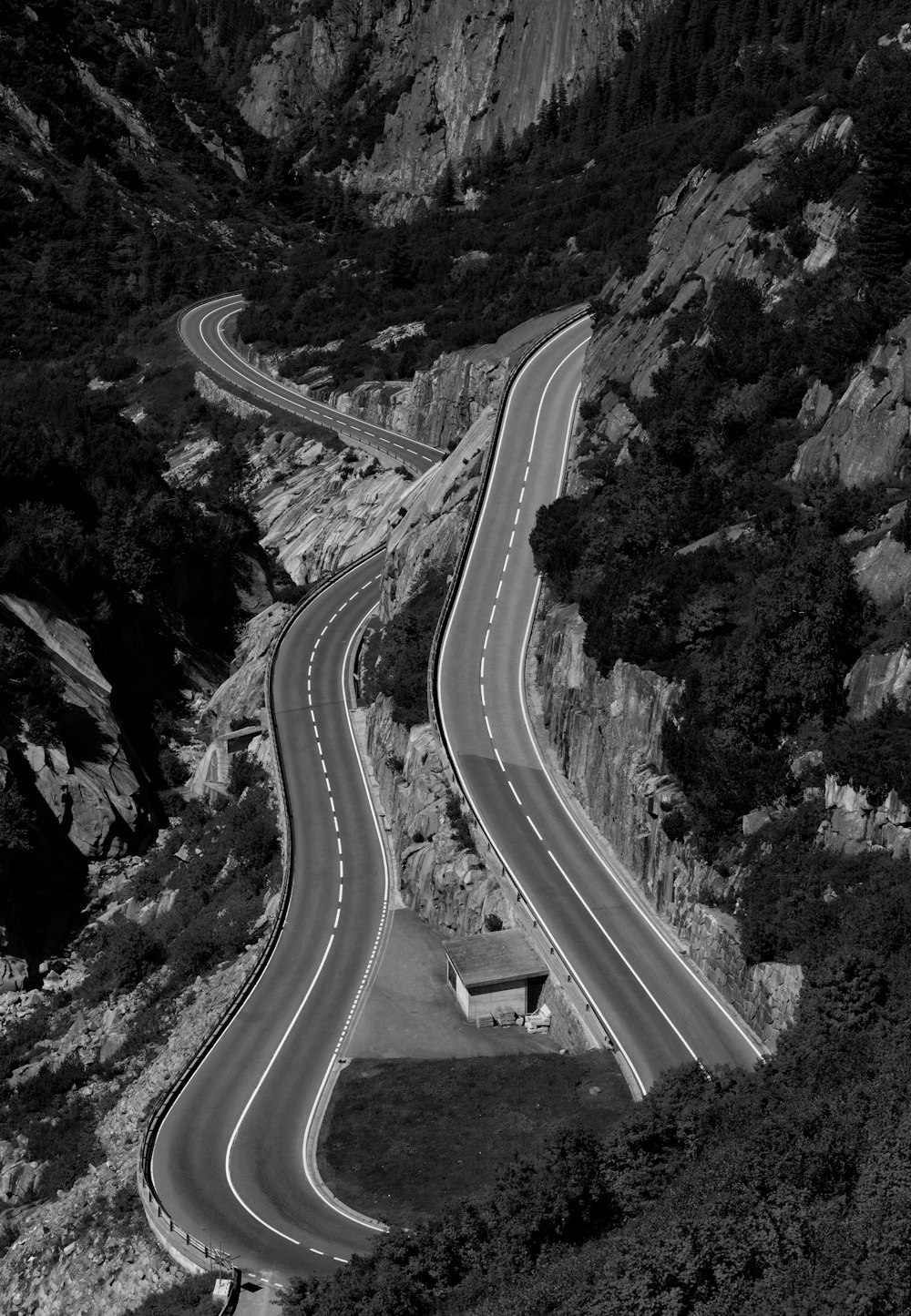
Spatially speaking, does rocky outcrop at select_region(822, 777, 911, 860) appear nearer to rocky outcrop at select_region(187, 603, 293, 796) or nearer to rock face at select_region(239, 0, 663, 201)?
rocky outcrop at select_region(187, 603, 293, 796)

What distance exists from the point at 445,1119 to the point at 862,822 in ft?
→ 48.0

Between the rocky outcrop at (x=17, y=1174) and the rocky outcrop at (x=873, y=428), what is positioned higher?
the rocky outcrop at (x=873, y=428)

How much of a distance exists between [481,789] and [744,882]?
1363 cm

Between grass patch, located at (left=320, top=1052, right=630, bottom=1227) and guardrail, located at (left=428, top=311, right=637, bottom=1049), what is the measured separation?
1.61 m

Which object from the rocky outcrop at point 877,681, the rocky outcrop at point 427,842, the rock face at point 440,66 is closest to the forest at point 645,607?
the rocky outcrop at point 877,681

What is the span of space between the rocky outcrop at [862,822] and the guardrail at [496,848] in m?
8.95

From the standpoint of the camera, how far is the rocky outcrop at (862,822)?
37719 millimetres

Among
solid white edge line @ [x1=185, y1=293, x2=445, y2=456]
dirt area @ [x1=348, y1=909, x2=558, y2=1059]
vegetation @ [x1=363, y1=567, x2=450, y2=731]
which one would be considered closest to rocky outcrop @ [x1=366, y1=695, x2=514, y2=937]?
vegetation @ [x1=363, y1=567, x2=450, y2=731]

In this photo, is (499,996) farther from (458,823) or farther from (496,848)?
(458,823)

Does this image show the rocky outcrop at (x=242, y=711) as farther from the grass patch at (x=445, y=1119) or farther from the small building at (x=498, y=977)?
the grass patch at (x=445, y=1119)

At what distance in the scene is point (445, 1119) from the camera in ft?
127

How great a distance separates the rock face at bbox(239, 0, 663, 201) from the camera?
159750mm

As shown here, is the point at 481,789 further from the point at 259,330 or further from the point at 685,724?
the point at 259,330

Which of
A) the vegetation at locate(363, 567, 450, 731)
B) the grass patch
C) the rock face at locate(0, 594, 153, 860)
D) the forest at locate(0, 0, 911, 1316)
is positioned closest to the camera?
the forest at locate(0, 0, 911, 1316)
